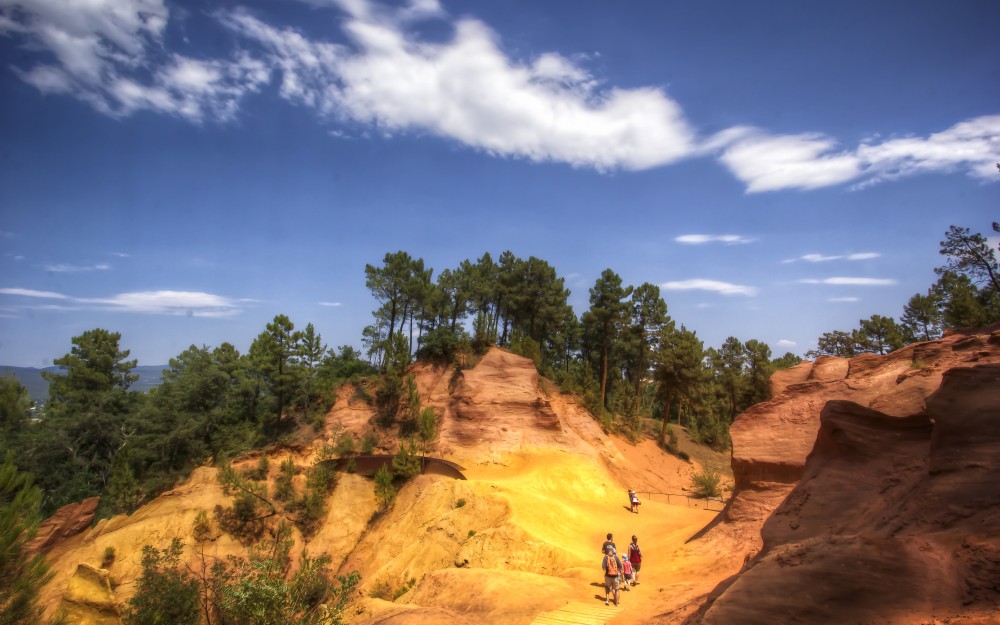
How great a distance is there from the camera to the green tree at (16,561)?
13.4 m

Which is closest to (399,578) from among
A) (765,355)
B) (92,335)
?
(765,355)

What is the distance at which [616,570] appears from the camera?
13.4 meters

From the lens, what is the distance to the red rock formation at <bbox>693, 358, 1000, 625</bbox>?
557 centimetres

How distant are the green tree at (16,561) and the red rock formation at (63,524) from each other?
17598 mm

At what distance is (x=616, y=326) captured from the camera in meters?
46.2

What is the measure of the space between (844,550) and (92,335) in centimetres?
5978

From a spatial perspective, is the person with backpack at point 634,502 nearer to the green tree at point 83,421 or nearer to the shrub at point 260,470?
the shrub at point 260,470

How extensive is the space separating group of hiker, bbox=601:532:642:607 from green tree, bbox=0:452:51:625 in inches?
665

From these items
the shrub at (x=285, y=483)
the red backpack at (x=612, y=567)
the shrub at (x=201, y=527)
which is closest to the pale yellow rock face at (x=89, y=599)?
the shrub at (x=201, y=527)

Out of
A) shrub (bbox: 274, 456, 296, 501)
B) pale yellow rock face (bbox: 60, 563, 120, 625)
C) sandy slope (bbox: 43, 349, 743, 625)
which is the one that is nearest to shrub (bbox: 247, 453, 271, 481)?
sandy slope (bbox: 43, 349, 743, 625)

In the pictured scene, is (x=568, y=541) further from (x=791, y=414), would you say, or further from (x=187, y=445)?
(x=187, y=445)

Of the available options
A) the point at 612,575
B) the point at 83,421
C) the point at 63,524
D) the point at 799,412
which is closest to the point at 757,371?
the point at 799,412

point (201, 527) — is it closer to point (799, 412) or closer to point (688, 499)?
point (688, 499)

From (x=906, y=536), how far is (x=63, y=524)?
4164 cm
